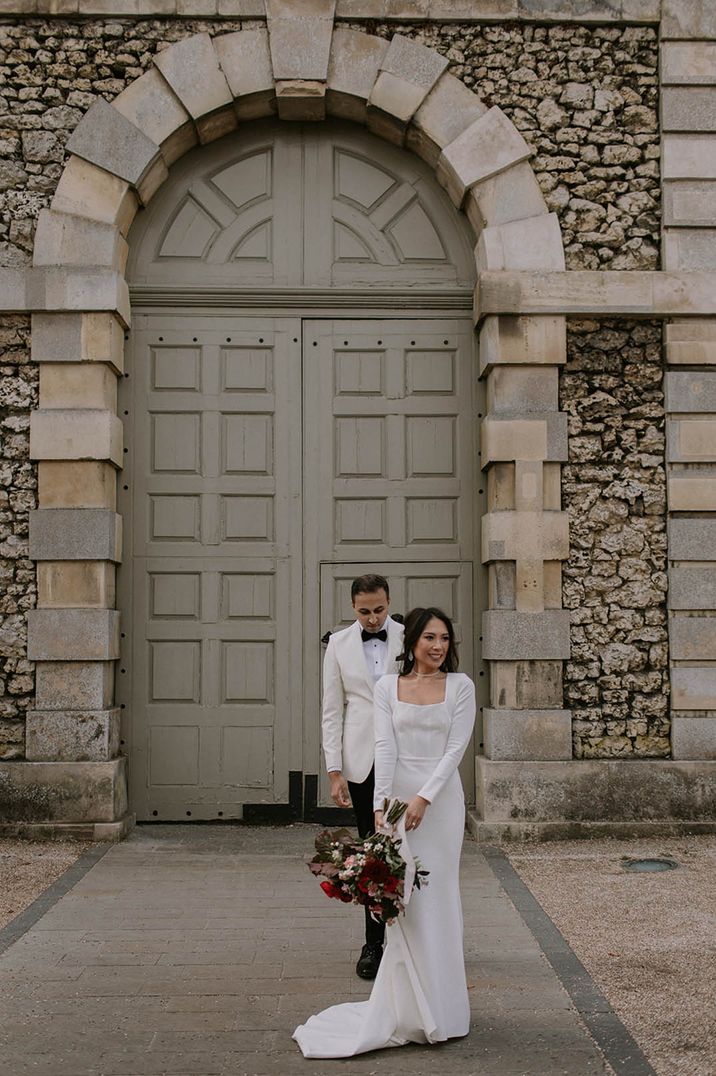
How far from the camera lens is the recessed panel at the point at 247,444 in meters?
8.52

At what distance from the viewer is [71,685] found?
799cm

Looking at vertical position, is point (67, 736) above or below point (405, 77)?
below

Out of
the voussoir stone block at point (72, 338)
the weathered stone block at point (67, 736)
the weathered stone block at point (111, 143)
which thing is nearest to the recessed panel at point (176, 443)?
the voussoir stone block at point (72, 338)

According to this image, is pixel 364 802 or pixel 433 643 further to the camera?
pixel 364 802

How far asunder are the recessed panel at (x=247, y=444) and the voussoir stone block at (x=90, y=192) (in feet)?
5.34

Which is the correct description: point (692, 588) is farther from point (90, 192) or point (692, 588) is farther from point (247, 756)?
point (90, 192)

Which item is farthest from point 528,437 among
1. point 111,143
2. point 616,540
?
point 111,143

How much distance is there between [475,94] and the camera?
8344 mm

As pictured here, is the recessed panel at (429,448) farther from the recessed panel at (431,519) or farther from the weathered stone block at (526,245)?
the weathered stone block at (526,245)

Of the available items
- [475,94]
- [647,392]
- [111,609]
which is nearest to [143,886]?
[111,609]

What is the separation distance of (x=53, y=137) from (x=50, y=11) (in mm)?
886

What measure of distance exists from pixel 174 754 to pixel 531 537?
9.67ft

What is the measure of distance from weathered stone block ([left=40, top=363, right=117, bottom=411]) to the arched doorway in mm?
423

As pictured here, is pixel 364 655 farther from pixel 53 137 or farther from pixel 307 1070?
pixel 53 137
